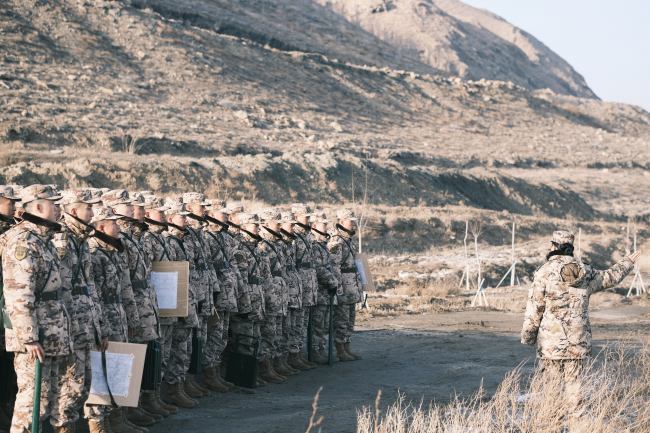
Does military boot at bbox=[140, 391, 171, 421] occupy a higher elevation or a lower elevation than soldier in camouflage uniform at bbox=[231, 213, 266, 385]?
lower

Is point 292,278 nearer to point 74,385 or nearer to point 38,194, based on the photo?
point 74,385

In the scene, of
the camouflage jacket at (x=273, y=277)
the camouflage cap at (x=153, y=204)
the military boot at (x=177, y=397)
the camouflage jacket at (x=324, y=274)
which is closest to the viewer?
the camouflage cap at (x=153, y=204)

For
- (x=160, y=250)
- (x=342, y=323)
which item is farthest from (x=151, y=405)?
(x=342, y=323)

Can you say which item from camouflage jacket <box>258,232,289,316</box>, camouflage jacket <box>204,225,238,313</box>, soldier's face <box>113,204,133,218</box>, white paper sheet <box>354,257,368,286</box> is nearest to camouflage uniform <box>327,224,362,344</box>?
white paper sheet <box>354,257,368,286</box>

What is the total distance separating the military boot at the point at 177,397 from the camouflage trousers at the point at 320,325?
4.26m

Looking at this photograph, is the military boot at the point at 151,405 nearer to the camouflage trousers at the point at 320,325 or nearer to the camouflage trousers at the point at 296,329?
the camouflage trousers at the point at 296,329

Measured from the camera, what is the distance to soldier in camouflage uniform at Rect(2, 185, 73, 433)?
8.16m

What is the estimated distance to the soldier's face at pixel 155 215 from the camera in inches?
447

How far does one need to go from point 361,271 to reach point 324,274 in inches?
51.4

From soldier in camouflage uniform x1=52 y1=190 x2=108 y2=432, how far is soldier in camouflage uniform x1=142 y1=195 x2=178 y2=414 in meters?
1.78

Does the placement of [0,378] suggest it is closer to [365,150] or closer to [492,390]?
[492,390]

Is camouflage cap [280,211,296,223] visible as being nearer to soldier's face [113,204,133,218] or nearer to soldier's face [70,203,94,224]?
soldier's face [113,204,133,218]

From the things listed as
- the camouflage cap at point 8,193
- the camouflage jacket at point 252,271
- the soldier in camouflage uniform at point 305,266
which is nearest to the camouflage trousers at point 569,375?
the camouflage jacket at point 252,271

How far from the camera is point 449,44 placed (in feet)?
443
